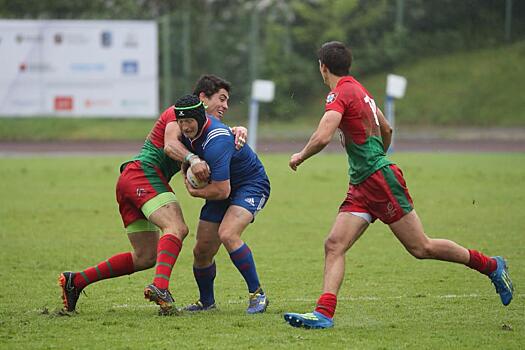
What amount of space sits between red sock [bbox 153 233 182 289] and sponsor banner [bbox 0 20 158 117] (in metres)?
25.5

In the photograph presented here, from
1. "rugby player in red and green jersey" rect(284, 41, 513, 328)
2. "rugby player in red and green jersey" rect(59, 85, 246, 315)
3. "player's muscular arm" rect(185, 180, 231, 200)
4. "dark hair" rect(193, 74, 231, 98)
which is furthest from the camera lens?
"dark hair" rect(193, 74, 231, 98)

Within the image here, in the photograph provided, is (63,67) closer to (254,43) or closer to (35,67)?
(35,67)

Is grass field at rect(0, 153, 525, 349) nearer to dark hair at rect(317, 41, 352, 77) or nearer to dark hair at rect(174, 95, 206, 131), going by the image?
dark hair at rect(174, 95, 206, 131)

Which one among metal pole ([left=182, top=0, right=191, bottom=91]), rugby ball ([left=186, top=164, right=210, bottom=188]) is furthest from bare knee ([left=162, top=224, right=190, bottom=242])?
metal pole ([left=182, top=0, right=191, bottom=91])

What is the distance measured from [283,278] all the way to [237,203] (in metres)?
2.17

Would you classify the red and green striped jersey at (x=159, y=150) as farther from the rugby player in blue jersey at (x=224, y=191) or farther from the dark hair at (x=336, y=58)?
the dark hair at (x=336, y=58)

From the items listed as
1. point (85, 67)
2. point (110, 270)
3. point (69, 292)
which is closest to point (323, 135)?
point (110, 270)

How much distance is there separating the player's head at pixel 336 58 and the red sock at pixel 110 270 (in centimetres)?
231

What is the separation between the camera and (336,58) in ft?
25.0

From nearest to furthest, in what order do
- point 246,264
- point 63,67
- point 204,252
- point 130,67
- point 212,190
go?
point 212,190 < point 246,264 < point 204,252 < point 63,67 < point 130,67

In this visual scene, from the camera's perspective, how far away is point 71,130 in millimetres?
33844

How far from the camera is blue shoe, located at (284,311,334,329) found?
733 cm

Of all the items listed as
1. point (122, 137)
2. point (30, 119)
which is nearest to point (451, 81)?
point (122, 137)

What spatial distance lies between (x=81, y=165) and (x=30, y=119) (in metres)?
10.5
